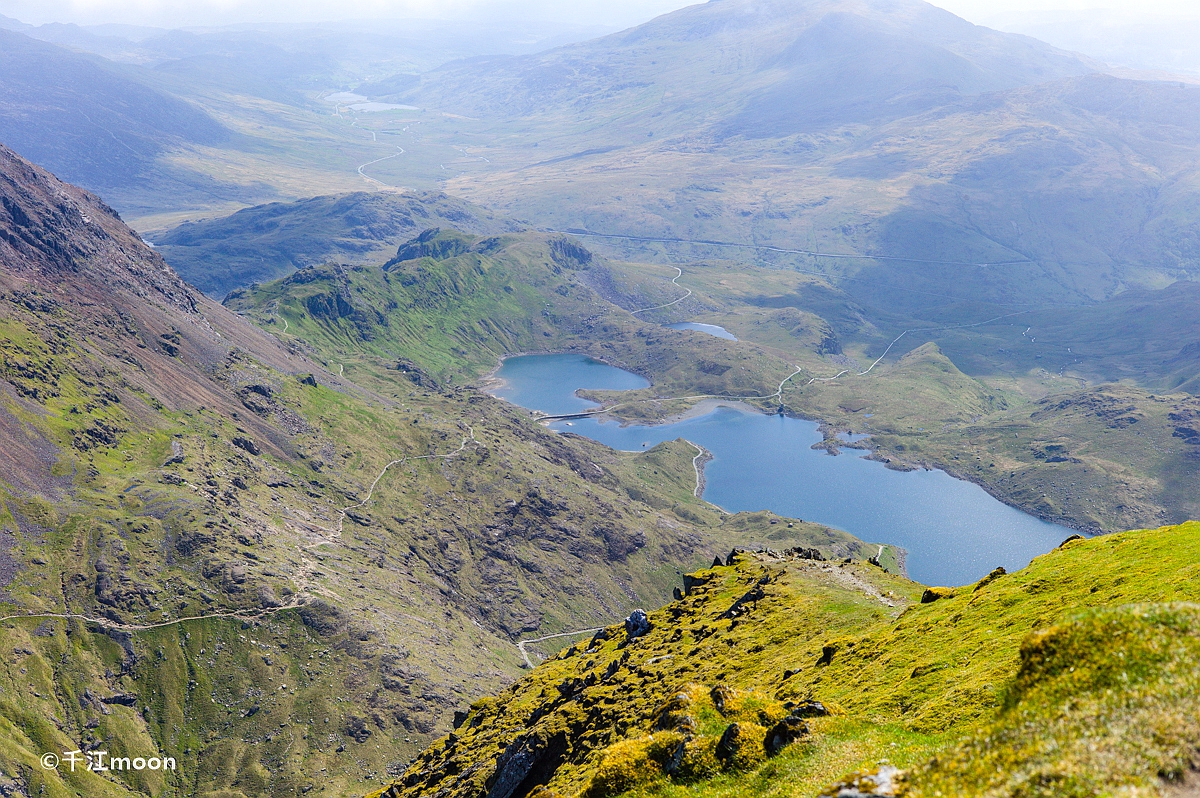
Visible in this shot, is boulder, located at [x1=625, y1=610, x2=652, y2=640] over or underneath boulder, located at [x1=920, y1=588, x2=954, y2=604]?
underneath

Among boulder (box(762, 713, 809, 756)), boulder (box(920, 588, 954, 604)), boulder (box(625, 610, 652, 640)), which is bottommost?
boulder (box(625, 610, 652, 640))

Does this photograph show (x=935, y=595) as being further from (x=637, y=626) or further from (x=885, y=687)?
(x=637, y=626)

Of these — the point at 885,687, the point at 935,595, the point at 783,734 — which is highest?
the point at 783,734

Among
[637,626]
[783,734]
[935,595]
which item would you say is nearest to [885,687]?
[783,734]

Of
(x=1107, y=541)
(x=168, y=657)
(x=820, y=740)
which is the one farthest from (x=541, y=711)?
(x=168, y=657)

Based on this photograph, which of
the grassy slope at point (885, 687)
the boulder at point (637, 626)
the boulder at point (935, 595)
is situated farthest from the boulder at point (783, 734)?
the boulder at point (637, 626)

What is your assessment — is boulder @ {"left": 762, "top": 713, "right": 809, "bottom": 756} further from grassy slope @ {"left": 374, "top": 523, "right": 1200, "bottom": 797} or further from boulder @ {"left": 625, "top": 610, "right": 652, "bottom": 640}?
boulder @ {"left": 625, "top": 610, "right": 652, "bottom": 640}

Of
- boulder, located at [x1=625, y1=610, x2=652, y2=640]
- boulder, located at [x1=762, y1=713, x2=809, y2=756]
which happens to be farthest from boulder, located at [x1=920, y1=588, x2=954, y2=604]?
boulder, located at [x1=625, y1=610, x2=652, y2=640]

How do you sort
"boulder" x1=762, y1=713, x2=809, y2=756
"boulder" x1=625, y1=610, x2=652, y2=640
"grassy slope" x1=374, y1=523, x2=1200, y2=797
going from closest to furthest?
"grassy slope" x1=374, y1=523, x2=1200, y2=797
"boulder" x1=762, y1=713, x2=809, y2=756
"boulder" x1=625, y1=610, x2=652, y2=640

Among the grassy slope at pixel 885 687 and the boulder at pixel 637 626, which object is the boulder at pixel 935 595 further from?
the boulder at pixel 637 626

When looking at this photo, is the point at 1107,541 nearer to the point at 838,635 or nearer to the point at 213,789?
the point at 838,635
